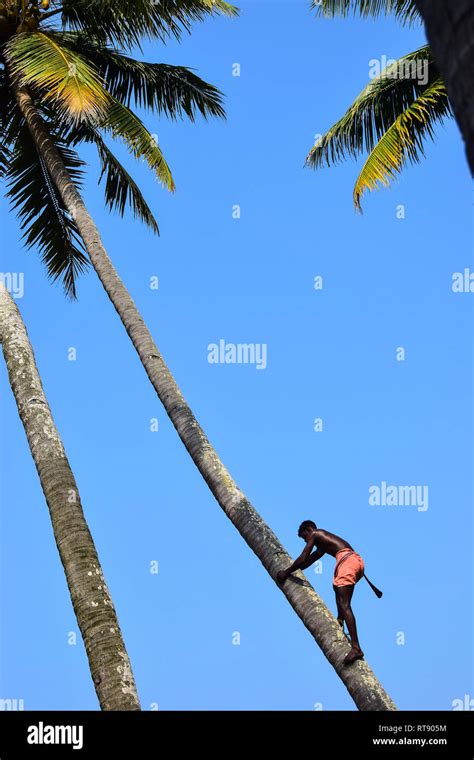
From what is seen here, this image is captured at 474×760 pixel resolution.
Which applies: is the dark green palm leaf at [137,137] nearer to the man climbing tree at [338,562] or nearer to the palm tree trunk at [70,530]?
the palm tree trunk at [70,530]

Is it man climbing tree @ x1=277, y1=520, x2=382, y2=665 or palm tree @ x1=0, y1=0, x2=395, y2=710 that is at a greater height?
palm tree @ x1=0, y1=0, x2=395, y2=710

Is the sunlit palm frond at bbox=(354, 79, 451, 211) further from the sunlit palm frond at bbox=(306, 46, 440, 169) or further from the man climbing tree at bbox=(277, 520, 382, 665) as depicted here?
the man climbing tree at bbox=(277, 520, 382, 665)

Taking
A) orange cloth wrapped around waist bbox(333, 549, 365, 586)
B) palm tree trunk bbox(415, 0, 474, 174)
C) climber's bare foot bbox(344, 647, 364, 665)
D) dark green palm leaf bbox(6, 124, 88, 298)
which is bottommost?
climber's bare foot bbox(344, 647, 364, 665)

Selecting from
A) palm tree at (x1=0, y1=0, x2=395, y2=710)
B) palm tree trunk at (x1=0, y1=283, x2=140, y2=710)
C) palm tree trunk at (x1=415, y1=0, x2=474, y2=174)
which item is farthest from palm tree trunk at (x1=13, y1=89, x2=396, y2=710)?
palm tree trunk at (x1=415, y1=0, x2=474, y2=174)

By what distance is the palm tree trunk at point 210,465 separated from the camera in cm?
638

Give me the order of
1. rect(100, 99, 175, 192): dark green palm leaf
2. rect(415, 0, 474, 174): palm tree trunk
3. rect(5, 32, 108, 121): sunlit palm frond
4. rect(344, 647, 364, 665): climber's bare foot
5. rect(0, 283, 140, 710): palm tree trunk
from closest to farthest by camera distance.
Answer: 1. rect(415, 0, 474, 174): palm tree trunk
2. rect(344, 647, 364, 665): climber's bare foot
3. rect(0, 283, 140, 710): palm tree trunk
4. rect(5, 32, 108, 121): sunlit palm frond
5. rect(100, 99, 175, 192): dark green palm leaf

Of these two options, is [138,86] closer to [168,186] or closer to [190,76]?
[190,76]

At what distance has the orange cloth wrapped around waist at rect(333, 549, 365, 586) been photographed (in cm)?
695

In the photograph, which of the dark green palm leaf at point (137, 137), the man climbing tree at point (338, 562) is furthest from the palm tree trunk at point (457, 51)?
the dark green palm leaf at point (137, 137)

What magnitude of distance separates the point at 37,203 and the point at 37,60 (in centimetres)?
333

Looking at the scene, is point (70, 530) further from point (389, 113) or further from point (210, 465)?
point (389, 113)

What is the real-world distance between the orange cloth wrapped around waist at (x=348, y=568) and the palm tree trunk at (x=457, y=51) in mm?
6024

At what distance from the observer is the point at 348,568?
6973 mm

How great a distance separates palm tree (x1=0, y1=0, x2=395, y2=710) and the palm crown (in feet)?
0.07
